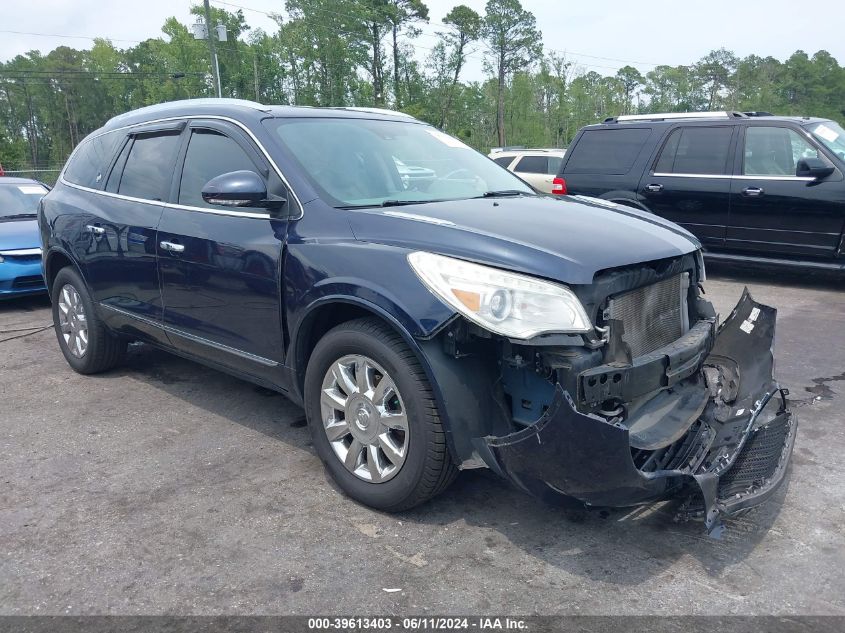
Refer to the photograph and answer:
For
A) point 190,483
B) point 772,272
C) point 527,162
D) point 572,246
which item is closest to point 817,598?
point 572,246

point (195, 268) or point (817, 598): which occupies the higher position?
point (195, 268)

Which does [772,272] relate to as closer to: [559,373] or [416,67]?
[559,373]

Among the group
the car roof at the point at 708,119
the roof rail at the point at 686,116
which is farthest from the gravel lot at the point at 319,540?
the roof rail at the point at 686,116

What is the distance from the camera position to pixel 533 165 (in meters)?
15.3

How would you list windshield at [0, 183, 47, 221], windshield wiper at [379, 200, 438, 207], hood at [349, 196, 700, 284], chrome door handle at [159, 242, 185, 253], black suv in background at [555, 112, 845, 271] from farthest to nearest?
windshield at [0, 183, 47, 221], black suv in background at [555, 112, 845, 271], chrome door handle at [159, 242, 185, 253], windshield wiper at [379, 200, 438, 207], hood at [349, 196, 700, 284]

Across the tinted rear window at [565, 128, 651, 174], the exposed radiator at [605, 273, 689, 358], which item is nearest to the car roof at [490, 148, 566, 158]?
the tinted rear window at [565, 128, 651, 174]

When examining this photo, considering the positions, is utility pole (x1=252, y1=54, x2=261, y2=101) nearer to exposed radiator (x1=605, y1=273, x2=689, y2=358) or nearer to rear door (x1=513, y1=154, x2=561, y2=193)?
rear door (x1=513, y1=154, x2=561, y2=193)

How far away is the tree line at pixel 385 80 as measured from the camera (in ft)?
183

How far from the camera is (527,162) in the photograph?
50.4 feet

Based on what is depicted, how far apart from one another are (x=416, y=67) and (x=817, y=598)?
187 ft

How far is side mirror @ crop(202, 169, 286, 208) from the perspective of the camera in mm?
3508

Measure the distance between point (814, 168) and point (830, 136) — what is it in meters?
0.84

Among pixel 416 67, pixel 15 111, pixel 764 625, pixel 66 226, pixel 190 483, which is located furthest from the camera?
pixel 15 111

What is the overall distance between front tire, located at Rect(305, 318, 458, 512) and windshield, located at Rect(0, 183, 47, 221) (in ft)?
24.6
